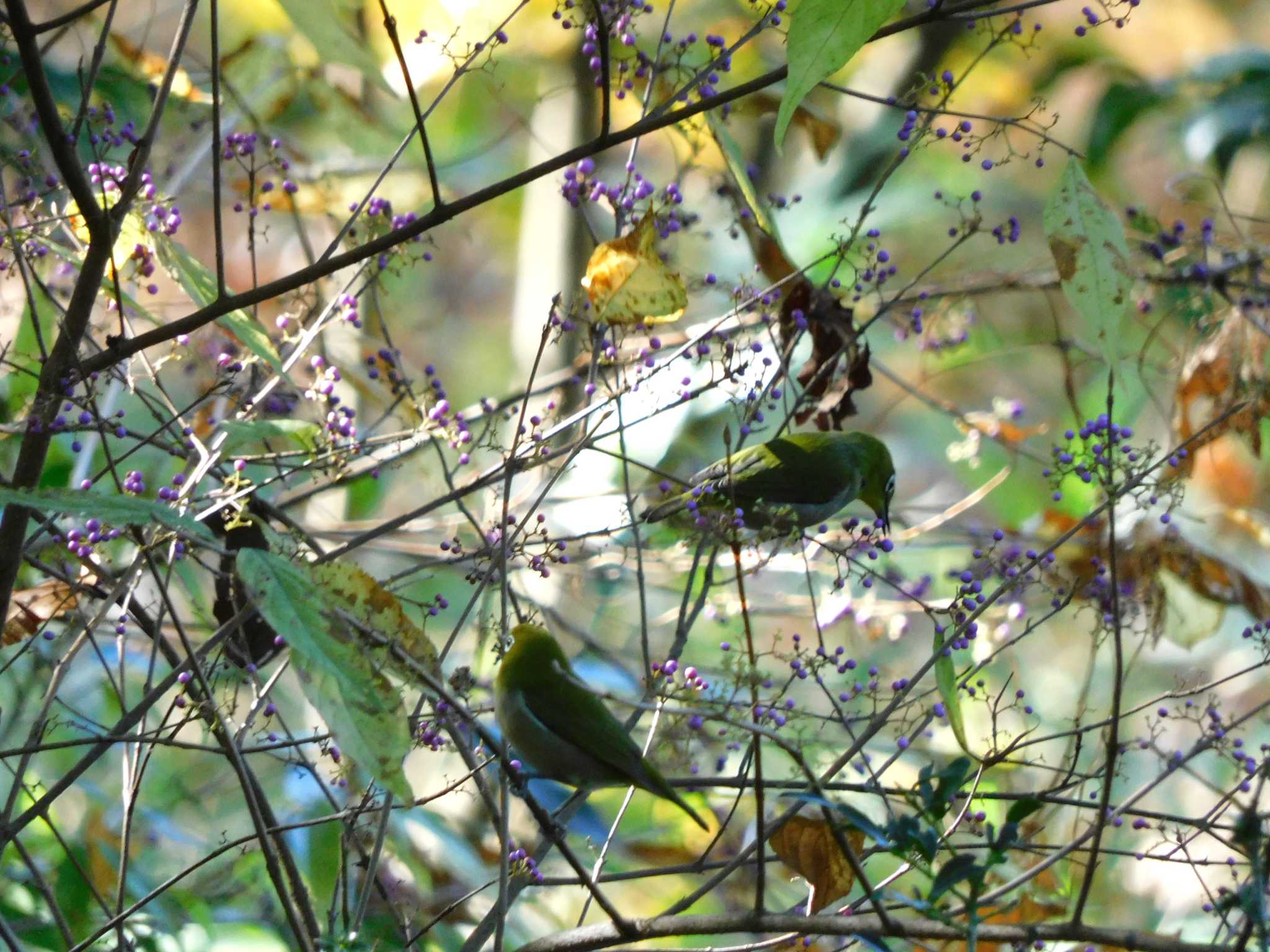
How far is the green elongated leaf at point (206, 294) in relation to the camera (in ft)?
5.30

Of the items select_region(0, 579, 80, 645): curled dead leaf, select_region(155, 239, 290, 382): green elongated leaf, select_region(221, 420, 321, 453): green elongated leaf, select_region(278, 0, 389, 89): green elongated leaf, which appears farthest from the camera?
→ select_region(0, 579, 80, 645): curled dead leaf

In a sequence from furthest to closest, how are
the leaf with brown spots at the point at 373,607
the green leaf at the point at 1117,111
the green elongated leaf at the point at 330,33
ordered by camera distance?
the green leaf at the point at 1117,111 → the green elongated leaf at the point at 330,33 → the leaf with brown spots at the point at 373,607

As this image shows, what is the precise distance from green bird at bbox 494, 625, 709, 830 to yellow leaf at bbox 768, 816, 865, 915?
7.9 inches

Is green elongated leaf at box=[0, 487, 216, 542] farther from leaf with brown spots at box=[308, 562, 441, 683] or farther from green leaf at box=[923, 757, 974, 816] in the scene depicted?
green leaf at box=[923, 757, 974, 816]

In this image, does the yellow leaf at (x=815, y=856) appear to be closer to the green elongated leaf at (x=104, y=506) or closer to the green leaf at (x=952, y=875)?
the green leaf at (x=952, y=875)

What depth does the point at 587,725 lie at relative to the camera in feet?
6.15

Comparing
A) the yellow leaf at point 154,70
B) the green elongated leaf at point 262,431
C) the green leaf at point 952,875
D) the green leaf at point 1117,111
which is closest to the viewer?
the green leaf at point 952,875

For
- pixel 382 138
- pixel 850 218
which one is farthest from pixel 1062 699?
pixel 382 138

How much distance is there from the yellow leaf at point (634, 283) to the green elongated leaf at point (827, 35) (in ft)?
1.26

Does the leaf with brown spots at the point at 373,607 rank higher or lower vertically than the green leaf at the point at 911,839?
higher

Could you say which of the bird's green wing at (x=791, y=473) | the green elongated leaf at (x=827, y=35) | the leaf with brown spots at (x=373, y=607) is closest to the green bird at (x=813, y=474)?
the bird's green wing at (x=791, y=473)

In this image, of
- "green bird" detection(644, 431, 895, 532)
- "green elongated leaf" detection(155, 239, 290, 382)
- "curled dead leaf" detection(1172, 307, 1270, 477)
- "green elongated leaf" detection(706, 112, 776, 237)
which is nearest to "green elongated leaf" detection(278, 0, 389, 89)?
"green elongated leaf" detection(155, 239, 290, 382)

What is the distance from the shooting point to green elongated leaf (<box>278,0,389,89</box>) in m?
1.72

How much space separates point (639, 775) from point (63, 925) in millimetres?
766
